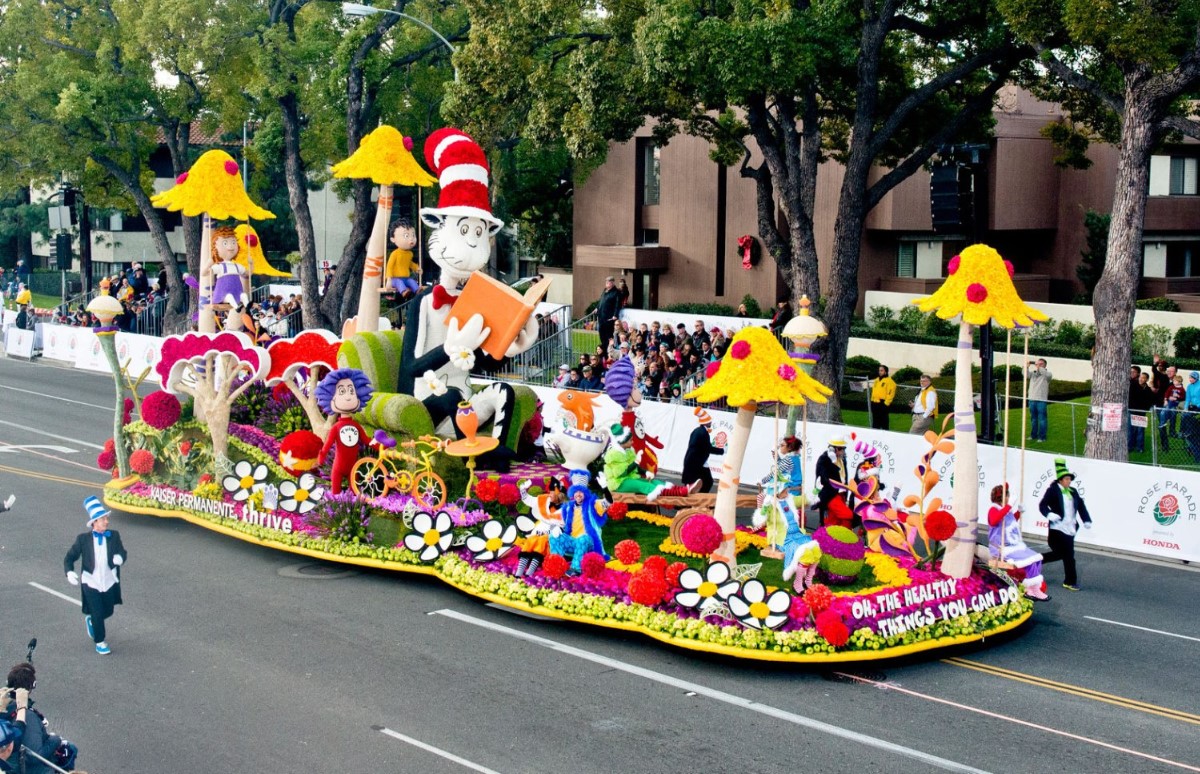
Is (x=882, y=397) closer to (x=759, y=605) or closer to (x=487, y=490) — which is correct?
(x=487, y=490)

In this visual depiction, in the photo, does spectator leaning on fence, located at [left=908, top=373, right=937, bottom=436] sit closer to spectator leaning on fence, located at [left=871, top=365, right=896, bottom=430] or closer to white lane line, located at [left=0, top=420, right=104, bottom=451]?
spectator leaning on fence, located at [left=871, top=365, right=896, bottom=430]

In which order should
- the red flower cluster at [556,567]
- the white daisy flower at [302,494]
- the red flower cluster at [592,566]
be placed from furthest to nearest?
1. the white daisy flower at [302,494]
2. the red flower cluster at [556,567]
3. the red flower cluster at [592,566]

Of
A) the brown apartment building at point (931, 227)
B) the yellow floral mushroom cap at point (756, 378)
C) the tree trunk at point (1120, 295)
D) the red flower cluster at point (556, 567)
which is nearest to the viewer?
the yellow floral mushroom cap at point (756, 378)

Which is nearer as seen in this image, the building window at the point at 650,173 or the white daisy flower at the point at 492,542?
the white daisy flower at the point at 492,542

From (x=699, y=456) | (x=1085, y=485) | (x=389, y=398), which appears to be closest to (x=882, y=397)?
(x=1085, y=485)

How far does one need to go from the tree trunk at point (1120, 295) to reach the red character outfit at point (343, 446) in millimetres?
11589

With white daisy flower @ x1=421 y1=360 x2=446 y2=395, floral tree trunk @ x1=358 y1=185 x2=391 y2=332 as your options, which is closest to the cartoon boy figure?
floral tree trunk @ x1=358 y1=185 x2=391 y2=332

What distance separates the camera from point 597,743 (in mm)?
10953

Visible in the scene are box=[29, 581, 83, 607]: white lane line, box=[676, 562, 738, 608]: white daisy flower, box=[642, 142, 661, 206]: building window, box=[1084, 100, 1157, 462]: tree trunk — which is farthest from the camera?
box=[642, 142, 661, 206]: building window

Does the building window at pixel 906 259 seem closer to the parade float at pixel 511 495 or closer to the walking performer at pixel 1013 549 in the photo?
the parade float at pixel 511 495

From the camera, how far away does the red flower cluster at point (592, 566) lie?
14.0 metres

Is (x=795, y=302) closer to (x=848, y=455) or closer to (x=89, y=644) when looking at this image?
(x=848, y=455)

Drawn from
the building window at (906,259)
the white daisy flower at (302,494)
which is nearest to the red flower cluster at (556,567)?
the white daisy flower at (302,494)

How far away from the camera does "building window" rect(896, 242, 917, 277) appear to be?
38.1 m
